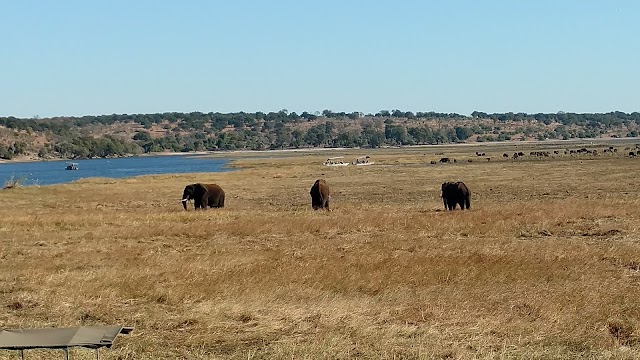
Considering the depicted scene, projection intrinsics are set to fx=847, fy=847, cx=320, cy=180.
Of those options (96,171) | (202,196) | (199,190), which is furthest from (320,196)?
(96,171)

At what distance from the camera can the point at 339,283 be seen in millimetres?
14203

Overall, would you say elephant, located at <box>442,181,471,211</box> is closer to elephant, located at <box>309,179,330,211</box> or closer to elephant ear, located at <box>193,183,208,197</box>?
elephant, located at <box>309,179,330,211</box>

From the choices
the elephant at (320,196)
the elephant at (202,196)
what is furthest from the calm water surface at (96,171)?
the elephant at (320,196)

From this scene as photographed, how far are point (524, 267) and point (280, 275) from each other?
14.7 feet

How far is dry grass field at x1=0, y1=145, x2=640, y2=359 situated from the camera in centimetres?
998

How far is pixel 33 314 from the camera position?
12.1m

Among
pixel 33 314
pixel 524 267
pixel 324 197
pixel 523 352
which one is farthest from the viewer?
pixel 324 197

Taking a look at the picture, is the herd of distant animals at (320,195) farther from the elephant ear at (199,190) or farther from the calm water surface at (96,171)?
the calm water surface at (96,171)

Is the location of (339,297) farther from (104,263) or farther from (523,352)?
(104,263)

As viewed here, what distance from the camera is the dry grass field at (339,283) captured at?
9984 millimetres

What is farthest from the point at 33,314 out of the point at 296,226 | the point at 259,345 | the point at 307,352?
the point at 296,226

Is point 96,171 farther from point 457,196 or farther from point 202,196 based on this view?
point 457,196

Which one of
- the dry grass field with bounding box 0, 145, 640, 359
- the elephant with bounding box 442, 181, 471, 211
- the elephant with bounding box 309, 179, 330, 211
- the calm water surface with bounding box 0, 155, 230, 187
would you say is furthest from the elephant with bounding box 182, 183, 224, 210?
the calm water surface with bounding box 0, 155, 230, 187

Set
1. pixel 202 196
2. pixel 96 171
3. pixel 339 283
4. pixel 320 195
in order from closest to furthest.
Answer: pixel 339 283, pixel 320 195, pixel 202 196, pixel 96 171
